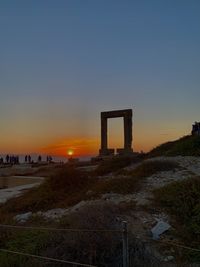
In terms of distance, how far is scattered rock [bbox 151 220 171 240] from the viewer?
272 inches

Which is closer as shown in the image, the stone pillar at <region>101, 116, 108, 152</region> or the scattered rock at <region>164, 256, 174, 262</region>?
the scattered rock at <region>164, 256, 174, 262</region>

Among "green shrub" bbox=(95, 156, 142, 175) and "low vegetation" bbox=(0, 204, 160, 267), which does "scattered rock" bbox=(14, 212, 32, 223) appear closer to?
"low vegetation" bbox=(0, 204, 160, 267)

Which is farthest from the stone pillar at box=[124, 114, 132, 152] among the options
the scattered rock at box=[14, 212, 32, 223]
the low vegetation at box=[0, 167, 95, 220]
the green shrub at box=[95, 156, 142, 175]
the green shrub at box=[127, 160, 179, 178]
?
the scattered rock at box=[14, 212, 32, 223]

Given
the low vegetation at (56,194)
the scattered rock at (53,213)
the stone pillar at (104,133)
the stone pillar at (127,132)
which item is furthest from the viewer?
the stone pillar at (104,133)

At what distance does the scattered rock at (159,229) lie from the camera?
6907 millimetres

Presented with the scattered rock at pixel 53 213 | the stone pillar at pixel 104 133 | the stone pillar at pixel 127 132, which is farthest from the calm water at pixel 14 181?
the stone pillar at pixel 104 133

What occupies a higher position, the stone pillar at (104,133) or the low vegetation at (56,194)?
the stone pillar at (104,133)

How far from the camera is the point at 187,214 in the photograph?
790cm

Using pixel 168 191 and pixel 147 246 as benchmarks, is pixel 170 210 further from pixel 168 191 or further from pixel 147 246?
pixel 147 246

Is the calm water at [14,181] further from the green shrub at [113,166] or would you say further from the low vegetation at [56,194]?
the low vegetation at [56,194]

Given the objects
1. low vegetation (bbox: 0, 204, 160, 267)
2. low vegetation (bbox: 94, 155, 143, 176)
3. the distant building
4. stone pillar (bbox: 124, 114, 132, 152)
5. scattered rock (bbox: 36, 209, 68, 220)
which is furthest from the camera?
stone pillar (bbox: 124, 114, 132, 152)

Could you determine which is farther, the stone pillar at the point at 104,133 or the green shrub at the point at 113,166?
the stone pillar at the point at 104,133

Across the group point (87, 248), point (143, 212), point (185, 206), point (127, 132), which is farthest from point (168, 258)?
point (127, 132)

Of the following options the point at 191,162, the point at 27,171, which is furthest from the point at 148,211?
the point at 27,171
